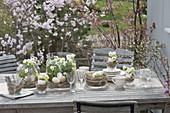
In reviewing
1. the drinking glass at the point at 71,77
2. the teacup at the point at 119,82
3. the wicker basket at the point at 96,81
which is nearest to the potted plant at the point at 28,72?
the drinking glass at the point at 71,77

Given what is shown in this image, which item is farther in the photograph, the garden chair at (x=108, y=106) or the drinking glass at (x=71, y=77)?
the drinking glass at (x=71, y=77)

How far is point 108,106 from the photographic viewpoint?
2.27 m

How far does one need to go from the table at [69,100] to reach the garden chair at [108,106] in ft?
1.41

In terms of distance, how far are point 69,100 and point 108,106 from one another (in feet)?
1.93

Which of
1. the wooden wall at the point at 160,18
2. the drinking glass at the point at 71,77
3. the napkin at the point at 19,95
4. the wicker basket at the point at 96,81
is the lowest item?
the napkin at the point at 19,95

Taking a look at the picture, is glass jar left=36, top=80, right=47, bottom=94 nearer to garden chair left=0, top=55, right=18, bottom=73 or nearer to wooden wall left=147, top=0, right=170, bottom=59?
garden chair left=0, top=55, right=18, bottom=73

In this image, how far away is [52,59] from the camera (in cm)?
332

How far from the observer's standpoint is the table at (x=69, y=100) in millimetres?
2746

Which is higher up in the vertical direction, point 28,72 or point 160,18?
point 160,18

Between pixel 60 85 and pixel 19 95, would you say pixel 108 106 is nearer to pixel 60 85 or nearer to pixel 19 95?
pixel 60 85

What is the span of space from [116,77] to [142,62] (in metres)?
1.99

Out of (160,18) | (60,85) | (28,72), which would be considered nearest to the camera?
(60,85)

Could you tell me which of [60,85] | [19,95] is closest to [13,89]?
[19,95]

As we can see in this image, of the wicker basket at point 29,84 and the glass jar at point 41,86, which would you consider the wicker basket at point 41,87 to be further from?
the wicker basket at point 29,84
